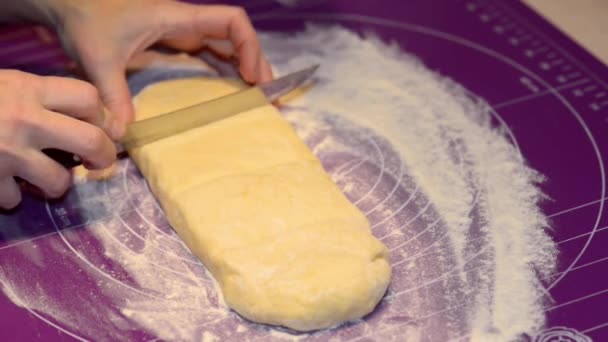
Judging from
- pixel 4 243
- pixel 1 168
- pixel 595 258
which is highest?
pixel 595 258

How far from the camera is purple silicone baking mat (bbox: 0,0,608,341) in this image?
3.43ft

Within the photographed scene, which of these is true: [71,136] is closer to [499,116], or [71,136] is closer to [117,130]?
[117,130]

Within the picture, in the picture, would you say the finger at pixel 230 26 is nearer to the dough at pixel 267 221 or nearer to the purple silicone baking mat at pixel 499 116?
the dough at pixel 267 221

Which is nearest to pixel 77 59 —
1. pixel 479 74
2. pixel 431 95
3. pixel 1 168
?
pixel 1 168

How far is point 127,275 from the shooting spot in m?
1.11

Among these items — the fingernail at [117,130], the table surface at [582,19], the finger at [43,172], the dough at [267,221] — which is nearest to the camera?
the dough at [267,221]

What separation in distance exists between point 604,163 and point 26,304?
93 centimetres

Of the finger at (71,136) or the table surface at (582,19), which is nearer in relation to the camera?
the finger at (71,136)

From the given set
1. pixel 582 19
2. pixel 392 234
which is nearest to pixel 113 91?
pixel 392 234

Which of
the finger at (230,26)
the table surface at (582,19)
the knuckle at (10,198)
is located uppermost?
the table surface at (582,19)

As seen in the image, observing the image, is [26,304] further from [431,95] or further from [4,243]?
[431,95]

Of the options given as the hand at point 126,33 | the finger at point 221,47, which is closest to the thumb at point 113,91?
the hand at point 126,33

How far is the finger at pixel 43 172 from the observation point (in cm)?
110

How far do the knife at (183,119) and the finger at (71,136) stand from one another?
0.07 metres
